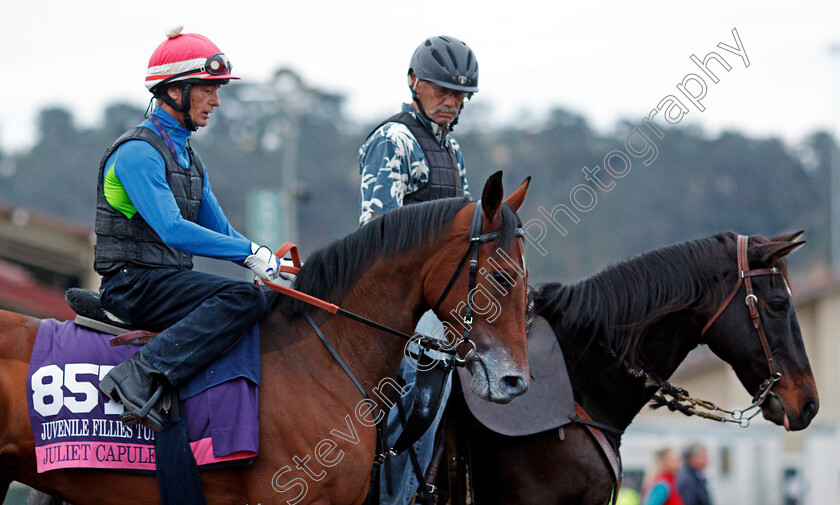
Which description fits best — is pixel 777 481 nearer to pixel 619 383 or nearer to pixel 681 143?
pixel 619 383

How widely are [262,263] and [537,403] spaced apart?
1979 millimetres

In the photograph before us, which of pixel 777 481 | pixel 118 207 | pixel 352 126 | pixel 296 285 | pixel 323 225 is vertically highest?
pixel 352 126

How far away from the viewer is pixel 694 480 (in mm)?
12539

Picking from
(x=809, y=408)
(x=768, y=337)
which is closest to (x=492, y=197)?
(x=768, y=337)

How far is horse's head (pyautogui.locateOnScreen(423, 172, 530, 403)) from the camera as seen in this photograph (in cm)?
455

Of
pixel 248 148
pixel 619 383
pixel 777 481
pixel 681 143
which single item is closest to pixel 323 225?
pixel 248 148

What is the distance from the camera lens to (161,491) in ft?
14.6

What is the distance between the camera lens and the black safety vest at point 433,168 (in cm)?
614

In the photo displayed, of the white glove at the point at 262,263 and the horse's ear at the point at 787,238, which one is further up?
the horse's ear at the point at 787,238

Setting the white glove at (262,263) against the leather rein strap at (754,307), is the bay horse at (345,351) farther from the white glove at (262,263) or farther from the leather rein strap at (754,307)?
the leather rein strap at (754,307)

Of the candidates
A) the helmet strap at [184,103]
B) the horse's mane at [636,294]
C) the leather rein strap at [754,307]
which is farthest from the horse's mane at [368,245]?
the leather rein strap at [754,307]

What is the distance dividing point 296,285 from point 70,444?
1.36 metres

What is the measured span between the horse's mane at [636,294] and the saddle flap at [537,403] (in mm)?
221

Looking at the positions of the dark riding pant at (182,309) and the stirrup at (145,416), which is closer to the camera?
the stirrup at (145,416)
